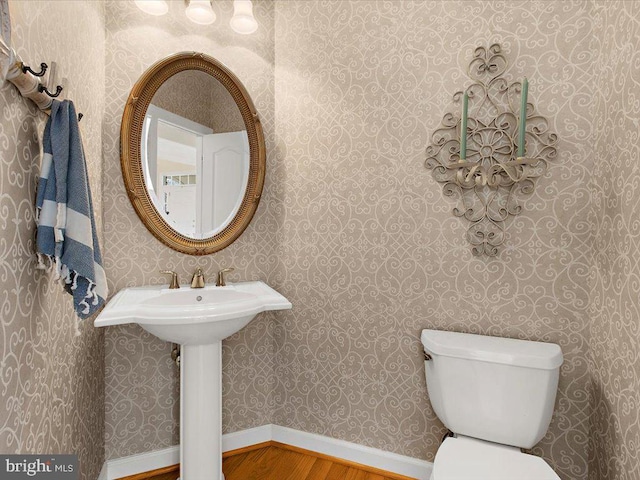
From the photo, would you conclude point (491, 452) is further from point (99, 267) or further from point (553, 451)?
point (99, 267)

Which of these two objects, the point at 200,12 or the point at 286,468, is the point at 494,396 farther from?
the point at 200,12

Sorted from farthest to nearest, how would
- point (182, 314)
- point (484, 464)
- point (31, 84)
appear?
point (182, 314)
point (484, 464)
point (31, 84)

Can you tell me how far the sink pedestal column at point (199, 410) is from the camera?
1405 mm

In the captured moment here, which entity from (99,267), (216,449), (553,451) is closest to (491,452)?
(553,451)

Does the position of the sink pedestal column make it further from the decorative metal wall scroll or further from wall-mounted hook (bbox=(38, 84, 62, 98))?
the decorative metal wall scroll

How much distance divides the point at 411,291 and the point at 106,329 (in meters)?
1.43

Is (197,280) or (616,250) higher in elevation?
(616,250)

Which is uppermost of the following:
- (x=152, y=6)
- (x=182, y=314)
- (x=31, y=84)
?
(x=152, y=6)

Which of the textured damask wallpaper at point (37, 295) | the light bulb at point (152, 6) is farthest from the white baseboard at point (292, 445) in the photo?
the light bulb at point (152, 6)

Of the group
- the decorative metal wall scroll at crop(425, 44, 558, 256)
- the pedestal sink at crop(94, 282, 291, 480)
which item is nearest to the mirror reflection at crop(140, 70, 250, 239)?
the pedestal sink at crop(94, 282, 291, 480)

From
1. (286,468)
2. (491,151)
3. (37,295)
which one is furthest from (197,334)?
(491,151)

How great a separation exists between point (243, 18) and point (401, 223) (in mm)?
1289

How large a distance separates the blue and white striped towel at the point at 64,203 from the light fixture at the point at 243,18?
1119mm

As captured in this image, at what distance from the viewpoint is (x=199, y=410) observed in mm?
1415
